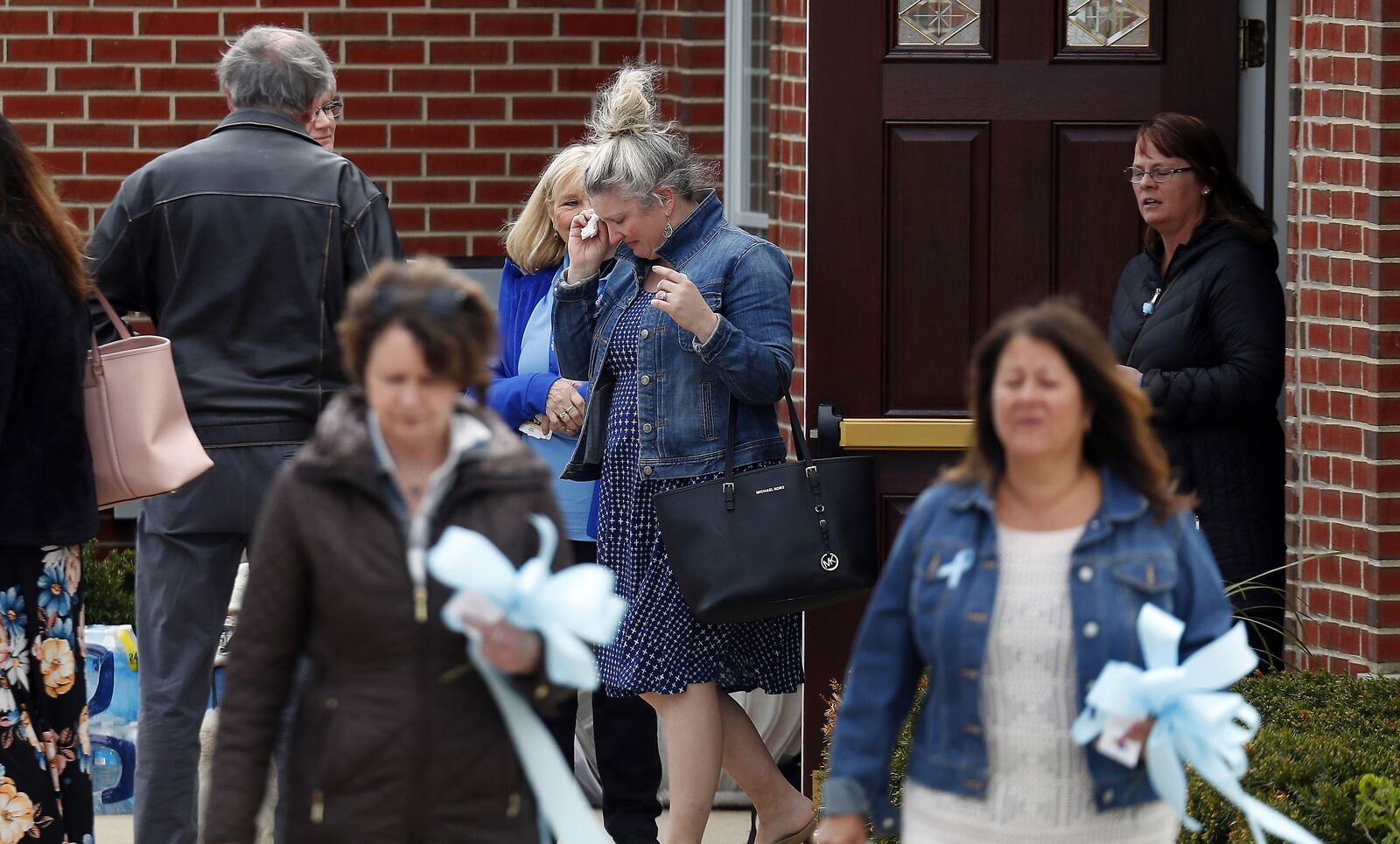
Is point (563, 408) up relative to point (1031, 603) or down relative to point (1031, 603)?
up

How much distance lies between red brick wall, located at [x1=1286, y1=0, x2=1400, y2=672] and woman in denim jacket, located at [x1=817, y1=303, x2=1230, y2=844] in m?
2.21

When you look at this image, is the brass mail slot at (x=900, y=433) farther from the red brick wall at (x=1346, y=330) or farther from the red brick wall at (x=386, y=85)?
the red brick wall at (x=386, y=85)

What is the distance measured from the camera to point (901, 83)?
18.5 feet

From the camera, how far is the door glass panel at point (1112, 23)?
18.6 feet

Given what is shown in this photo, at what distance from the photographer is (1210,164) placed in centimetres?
536

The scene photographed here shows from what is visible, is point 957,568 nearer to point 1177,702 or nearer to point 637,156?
point 1177,702

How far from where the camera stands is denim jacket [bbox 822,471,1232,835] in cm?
315

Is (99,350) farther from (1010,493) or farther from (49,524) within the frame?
(1010,493)

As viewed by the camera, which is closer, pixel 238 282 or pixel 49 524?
pixel 49 524

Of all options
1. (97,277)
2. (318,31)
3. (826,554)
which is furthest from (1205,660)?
(318,31)

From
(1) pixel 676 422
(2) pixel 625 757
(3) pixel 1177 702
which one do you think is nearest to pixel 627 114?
(1) pixel 676 422

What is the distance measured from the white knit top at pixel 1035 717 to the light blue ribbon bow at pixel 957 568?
5cm

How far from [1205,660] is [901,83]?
2.92 metres

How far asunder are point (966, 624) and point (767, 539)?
1.76 meters
